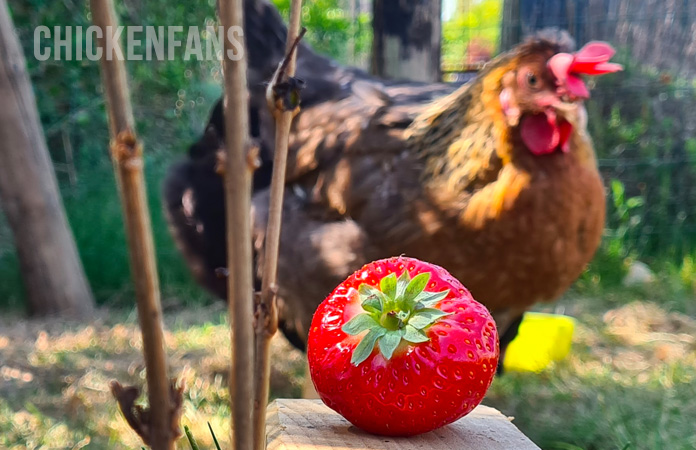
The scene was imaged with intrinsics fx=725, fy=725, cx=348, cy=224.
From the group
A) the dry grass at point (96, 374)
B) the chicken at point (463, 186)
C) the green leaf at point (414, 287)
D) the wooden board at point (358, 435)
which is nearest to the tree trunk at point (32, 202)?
the dry grass at point (96, 374)

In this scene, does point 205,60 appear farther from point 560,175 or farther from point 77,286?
point 560,175

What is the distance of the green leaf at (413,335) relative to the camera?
2.45 feet

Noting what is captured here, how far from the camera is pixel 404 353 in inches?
29.8

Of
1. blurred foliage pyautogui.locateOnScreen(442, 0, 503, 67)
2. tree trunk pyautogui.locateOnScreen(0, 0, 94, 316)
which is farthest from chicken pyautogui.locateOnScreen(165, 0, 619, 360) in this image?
blurred foliage pyautogui.locateOnScreen(442, 0, 503, 67)

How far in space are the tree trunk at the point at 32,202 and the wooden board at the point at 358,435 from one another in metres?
2.47

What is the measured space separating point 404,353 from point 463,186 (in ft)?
3.27

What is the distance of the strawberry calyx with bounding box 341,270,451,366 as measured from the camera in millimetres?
752

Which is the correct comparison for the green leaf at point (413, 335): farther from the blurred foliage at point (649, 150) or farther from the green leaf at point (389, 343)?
the blurred foliage at point (649, 150)

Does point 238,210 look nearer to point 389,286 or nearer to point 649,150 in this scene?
point 389,286

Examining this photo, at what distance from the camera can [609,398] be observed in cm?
202

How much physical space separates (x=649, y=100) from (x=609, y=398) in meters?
2.07

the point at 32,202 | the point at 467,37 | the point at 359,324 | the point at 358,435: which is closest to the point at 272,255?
the point at 359,324

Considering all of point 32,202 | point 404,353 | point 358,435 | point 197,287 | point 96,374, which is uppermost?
point 404,353

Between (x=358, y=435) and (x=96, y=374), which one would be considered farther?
(x=96, y=374)
